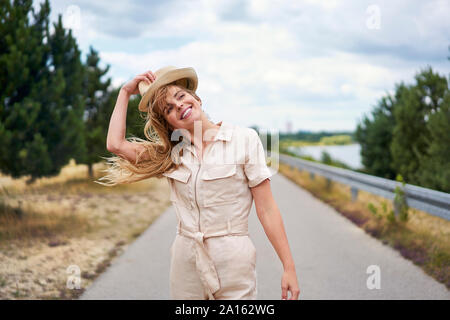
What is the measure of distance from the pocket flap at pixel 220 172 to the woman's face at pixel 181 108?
11.1 inches

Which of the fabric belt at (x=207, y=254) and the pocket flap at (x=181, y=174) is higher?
the pocket flap at (x=181, y=174)

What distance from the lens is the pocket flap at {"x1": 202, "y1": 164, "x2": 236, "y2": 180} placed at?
8.12 feet

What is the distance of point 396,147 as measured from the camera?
42.3 feet

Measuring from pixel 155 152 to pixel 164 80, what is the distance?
424 millimetres

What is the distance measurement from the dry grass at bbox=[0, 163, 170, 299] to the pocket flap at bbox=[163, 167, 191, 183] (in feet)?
10.8

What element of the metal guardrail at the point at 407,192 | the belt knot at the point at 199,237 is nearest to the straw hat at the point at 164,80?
the belt knot at the point at 199,237

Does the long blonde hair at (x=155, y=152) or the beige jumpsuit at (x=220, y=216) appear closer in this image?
the beige jumpsuit at (x=220, y=216)

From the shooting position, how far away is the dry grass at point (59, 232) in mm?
5863

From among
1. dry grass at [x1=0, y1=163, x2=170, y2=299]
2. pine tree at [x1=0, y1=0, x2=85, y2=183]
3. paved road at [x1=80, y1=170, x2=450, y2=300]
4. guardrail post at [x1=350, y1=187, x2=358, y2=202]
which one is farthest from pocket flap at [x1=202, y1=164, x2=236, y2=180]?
guardrail post at [x1=350, y1=187, x2=358, y2=202]

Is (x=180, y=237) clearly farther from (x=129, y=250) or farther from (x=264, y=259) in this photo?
(x=129, y=250)

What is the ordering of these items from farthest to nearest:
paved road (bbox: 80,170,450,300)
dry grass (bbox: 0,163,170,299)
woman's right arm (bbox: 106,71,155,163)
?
1. dry grass (bbox: 0,163,170,299)
2. paved road (bbox: 80,170,450,300)
3. woman's right arm (bbox: 106,71,155,163)

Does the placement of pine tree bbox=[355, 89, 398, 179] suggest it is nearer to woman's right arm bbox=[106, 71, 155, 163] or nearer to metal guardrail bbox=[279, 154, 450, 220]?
metal guardrail bbox=[279, 154, 450, 220]

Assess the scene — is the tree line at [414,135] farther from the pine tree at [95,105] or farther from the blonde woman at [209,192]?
the pine tree at [95,105]
